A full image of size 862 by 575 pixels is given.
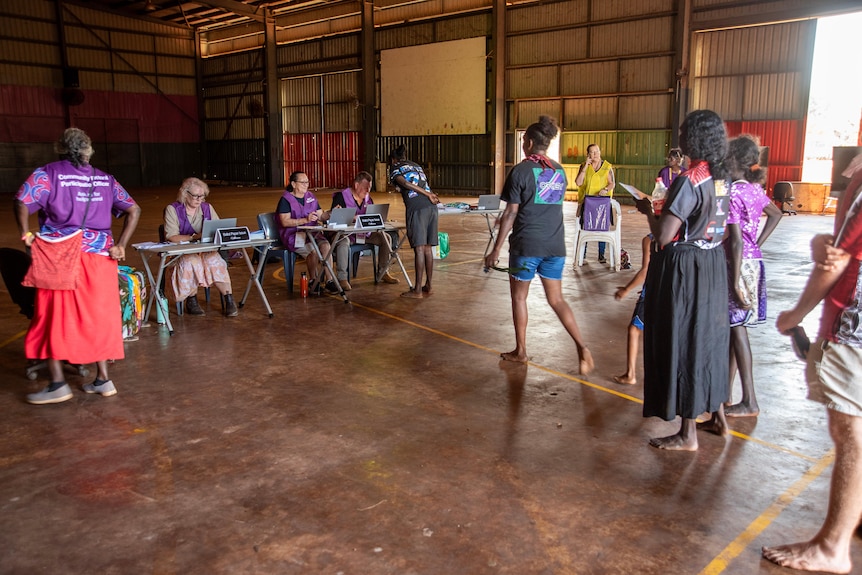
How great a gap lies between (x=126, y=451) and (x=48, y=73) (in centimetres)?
2489

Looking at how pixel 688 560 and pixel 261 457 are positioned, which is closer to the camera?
pixel 688 560

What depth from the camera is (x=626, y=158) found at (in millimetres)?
18234

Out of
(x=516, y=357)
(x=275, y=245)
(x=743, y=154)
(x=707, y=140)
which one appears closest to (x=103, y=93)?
(x=275, y=245)

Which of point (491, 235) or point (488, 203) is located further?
point (491, 235)

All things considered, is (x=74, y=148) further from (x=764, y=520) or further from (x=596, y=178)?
(x=596, y=178)

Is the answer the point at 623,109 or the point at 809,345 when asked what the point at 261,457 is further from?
the point at 623,109

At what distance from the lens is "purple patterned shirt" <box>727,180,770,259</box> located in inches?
139

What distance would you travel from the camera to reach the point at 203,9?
25953 millimetres

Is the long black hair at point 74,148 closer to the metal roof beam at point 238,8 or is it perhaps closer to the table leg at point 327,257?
the table leg at point 327,257

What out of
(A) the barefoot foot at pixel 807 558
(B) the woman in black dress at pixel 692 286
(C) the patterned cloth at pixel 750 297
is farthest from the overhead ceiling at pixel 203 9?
(A) the barefoot foot at pixel 807 558

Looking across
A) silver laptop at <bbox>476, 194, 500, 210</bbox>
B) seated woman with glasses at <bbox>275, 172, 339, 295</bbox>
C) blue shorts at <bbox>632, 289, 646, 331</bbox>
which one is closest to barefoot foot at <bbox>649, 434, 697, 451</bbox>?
blue shorts at <bbox>632, 289, 646, 331</bbox>

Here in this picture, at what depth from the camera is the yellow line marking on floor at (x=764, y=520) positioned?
251 cm

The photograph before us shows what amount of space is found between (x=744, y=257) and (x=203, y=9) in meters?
26.7

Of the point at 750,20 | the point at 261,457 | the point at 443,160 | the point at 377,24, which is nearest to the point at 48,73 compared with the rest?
the point at 377,24
